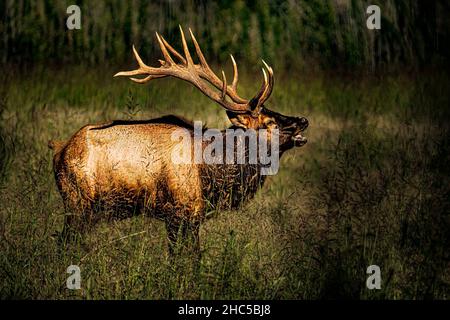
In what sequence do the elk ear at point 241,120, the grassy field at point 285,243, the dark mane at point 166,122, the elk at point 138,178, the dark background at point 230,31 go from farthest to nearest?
the dark background at point 230,31, the elk ear at point 241,120, the dark mane at point 166,122, the elk at point 138,178, the grassy field at point 285,243

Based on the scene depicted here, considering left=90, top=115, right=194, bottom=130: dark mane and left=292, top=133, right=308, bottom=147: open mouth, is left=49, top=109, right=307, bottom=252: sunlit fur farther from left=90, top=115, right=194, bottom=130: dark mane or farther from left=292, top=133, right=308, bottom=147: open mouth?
left=292, top=133, right=308, bottom=147: open mouth

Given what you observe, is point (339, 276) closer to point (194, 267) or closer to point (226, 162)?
point (194, 267)

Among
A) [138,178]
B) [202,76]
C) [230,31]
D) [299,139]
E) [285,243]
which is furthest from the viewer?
[230,31]

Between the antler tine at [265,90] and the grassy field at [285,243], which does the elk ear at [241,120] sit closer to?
the antler tine at [265,90]

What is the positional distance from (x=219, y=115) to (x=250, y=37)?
184 centimetres

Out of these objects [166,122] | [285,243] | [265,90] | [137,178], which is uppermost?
[265,90]

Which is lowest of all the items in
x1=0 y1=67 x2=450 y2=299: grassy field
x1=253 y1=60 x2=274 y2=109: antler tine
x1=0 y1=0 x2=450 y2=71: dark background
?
x1=0 y1=67 x2=450 y2=299: grassy field

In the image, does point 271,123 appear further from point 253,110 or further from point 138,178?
point 138,178

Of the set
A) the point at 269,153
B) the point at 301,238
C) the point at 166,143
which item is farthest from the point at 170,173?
the point at 301,238

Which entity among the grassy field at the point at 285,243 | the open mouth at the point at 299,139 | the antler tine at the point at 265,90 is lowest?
the grassy field at the point at 285,243

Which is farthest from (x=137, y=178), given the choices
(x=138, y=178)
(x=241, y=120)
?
(x=241, y=120)

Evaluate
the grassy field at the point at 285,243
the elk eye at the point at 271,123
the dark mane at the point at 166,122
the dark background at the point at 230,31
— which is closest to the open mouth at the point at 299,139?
the elk eye at the point at 271,123

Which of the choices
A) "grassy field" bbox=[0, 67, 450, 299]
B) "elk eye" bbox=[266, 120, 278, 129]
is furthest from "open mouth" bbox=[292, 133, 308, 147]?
"grassy field" bbox=[0, 67, 450, 299]

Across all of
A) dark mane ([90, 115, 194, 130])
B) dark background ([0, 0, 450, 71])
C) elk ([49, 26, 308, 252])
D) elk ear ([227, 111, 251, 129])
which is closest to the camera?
elk ([49, 26, 308, 252])
